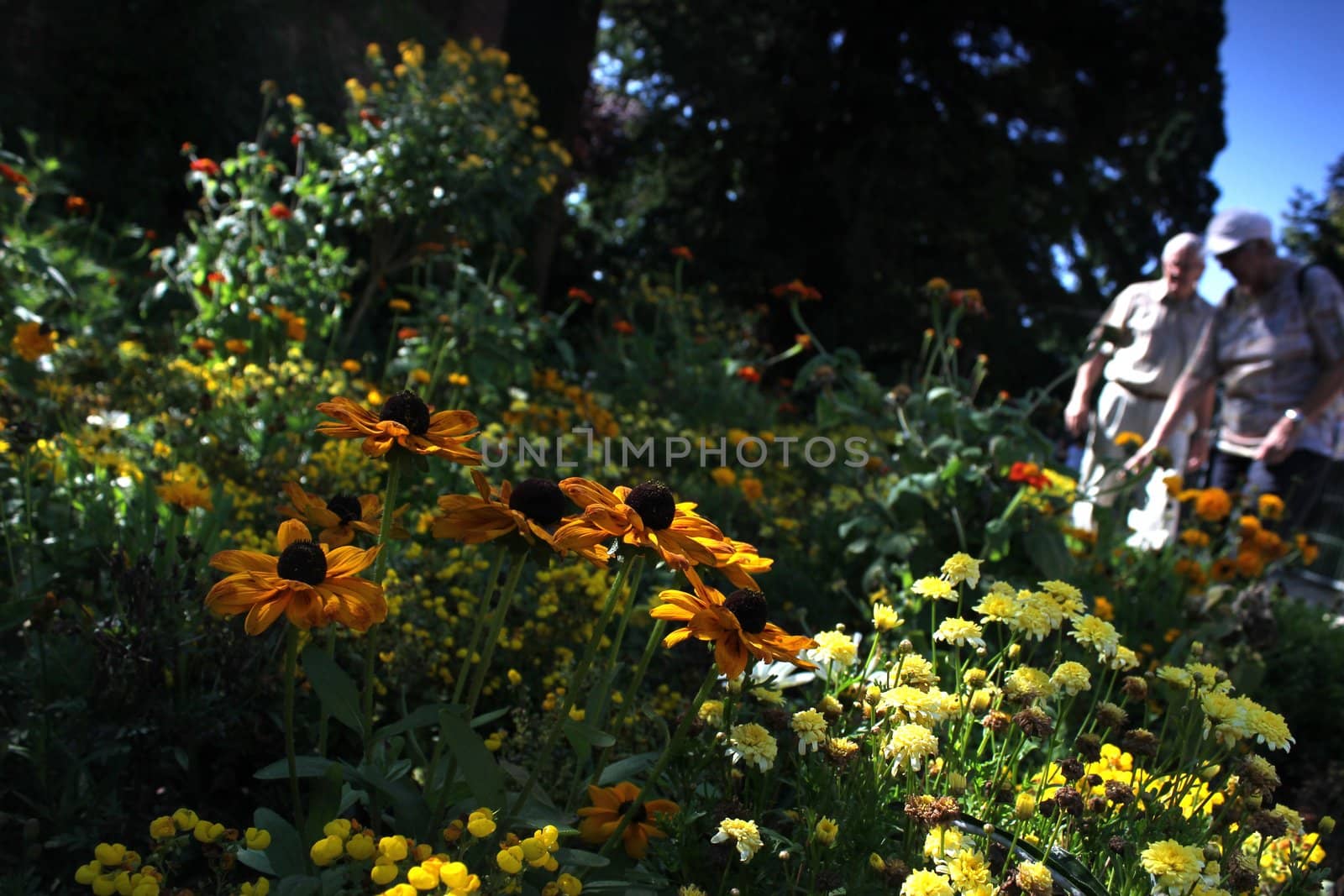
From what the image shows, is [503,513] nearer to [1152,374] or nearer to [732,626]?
[732,626]

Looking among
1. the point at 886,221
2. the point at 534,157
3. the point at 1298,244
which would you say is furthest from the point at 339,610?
the point at 1298,244

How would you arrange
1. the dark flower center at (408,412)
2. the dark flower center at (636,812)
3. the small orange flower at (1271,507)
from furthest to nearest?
the small orange flower at (1271,507) → the dark flower center at (636,812) → the dark flower center at (408,412)

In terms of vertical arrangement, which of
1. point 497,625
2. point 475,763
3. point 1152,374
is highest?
point 1152,374

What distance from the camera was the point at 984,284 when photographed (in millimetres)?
9688

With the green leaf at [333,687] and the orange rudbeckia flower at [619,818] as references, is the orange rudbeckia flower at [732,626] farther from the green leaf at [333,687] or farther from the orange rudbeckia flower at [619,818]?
the green leaf at [333,687]

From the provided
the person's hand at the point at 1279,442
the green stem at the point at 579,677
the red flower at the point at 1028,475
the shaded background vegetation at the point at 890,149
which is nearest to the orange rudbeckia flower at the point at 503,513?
the green stem at the point at 579,677

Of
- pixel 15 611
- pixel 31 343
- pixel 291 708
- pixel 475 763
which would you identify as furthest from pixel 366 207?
pixel 475 763

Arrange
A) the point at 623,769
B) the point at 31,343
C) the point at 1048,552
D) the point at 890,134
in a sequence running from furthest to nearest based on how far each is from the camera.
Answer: the point at 890,134
the point at 1048,552
the point at 31,343
the point at 623,769

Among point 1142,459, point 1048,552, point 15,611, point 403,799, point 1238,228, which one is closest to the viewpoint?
point 403,799

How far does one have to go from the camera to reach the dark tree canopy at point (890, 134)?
9492 millimetres

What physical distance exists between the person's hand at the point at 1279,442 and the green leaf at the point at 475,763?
3.96 meters

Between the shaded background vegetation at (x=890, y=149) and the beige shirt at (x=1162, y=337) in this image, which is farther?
the shaded background vegetation at (x=890, y=149)

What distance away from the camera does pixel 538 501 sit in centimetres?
117

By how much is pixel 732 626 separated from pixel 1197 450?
397cm
